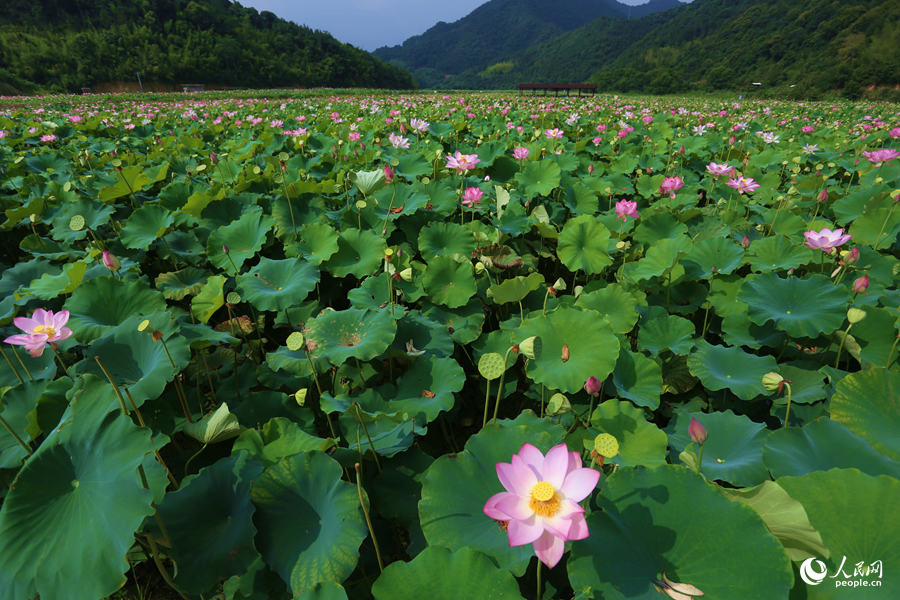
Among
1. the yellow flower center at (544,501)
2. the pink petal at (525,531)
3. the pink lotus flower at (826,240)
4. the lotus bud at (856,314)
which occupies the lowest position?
the pink petal at (525,531)

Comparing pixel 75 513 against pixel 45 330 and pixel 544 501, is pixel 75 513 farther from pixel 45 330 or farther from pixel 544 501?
pixel 544 501

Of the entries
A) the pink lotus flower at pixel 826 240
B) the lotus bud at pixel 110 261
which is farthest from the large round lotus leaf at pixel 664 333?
the lotus bud at pixel 110 261

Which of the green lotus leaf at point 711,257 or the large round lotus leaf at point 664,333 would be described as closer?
the large round lotus leaf at point 664,333

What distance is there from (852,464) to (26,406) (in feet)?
7.16

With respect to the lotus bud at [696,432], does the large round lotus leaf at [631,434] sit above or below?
below

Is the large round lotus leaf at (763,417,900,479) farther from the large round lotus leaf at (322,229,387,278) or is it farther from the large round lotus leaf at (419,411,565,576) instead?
the large round lotus leaf at (322,229,387,278)

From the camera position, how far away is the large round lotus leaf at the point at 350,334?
50.3 inches

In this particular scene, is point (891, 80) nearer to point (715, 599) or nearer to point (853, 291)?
point (853, 291)

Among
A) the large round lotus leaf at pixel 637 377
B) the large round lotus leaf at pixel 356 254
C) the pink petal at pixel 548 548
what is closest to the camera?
the pink petal at pixel 548 548

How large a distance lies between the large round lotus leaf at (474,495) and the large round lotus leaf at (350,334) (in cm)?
45

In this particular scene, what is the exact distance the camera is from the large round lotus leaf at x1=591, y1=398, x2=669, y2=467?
106 centimetres

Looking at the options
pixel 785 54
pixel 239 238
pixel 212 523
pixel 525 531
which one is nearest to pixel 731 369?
pixel 525 531

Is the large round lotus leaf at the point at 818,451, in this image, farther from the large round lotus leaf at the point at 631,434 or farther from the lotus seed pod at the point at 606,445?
the lotus seed pod at the point at 606,445

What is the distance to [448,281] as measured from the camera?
184 cm
